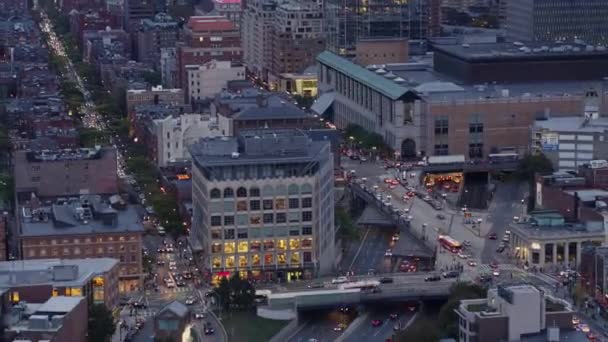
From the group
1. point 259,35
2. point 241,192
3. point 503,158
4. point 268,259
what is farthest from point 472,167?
point 259,35

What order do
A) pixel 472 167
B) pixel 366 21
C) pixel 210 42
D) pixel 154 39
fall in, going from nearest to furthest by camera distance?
Answer: pixel 472 167 → pixel 366 21 → pixel 210 42 → pixel 154 39

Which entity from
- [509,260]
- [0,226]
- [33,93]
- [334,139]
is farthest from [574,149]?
[33,93]

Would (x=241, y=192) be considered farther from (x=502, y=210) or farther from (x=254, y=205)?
(x=502, y=210)

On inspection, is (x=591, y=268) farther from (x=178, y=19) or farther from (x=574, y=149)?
(x=178, y=19)

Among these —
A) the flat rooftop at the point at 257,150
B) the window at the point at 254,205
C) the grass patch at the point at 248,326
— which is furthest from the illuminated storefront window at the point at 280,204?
the grass patch at the point at 248,326

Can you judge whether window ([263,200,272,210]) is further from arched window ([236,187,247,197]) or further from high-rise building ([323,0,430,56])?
high-rise building ([323,0,430,56])

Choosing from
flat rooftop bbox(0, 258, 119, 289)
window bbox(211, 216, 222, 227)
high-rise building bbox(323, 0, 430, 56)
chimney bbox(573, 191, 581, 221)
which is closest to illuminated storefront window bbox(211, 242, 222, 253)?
window bbox(211, 216, 222, 227)

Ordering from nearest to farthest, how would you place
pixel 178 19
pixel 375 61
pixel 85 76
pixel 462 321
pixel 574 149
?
1. pixel 462 321
2. pixel 574 149
3. pixel 375 61
4. pixel 85 76
5. pixel 178 19
